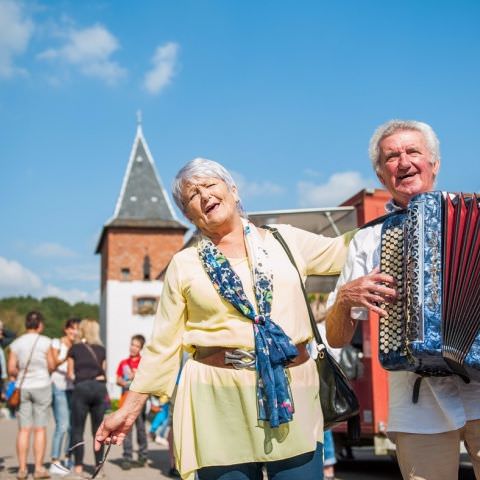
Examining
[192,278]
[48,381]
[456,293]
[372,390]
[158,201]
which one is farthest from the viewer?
[158,201]

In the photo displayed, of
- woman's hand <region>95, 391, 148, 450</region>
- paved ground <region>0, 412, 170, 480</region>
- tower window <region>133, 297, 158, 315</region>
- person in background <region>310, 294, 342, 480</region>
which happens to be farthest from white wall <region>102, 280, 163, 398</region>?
woman's hand <region>95, 391, 148, 450</region>

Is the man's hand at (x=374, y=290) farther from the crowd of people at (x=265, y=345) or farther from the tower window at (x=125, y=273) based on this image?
the tower window at (x=125, y=273)

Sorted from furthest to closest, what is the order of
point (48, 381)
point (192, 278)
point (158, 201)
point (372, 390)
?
1. point (158, 201)
2. point (48, 381)
3. point (372, 390)
4. point (192, 278)

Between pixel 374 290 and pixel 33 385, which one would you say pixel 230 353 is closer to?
pixel 374 290

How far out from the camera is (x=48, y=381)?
8.41 meters

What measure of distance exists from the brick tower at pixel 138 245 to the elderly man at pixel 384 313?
159 feet

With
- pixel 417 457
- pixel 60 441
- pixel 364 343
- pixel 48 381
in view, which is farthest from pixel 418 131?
pixel 60 441

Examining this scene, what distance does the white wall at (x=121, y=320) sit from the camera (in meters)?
49.4

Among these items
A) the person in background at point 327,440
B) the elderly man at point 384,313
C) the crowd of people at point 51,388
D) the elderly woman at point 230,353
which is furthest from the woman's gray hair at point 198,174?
the crowd of people at point 51,388

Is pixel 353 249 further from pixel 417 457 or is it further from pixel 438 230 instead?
pixel 417 457

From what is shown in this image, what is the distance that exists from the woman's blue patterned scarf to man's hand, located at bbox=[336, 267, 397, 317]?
1.04ft

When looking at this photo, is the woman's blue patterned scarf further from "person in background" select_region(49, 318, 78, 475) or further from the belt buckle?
"person in background" select_region(49, 318, 78, 475)

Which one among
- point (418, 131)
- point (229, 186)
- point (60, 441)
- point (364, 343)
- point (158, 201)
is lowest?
point (60, 441)

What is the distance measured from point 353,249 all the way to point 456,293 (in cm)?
56
